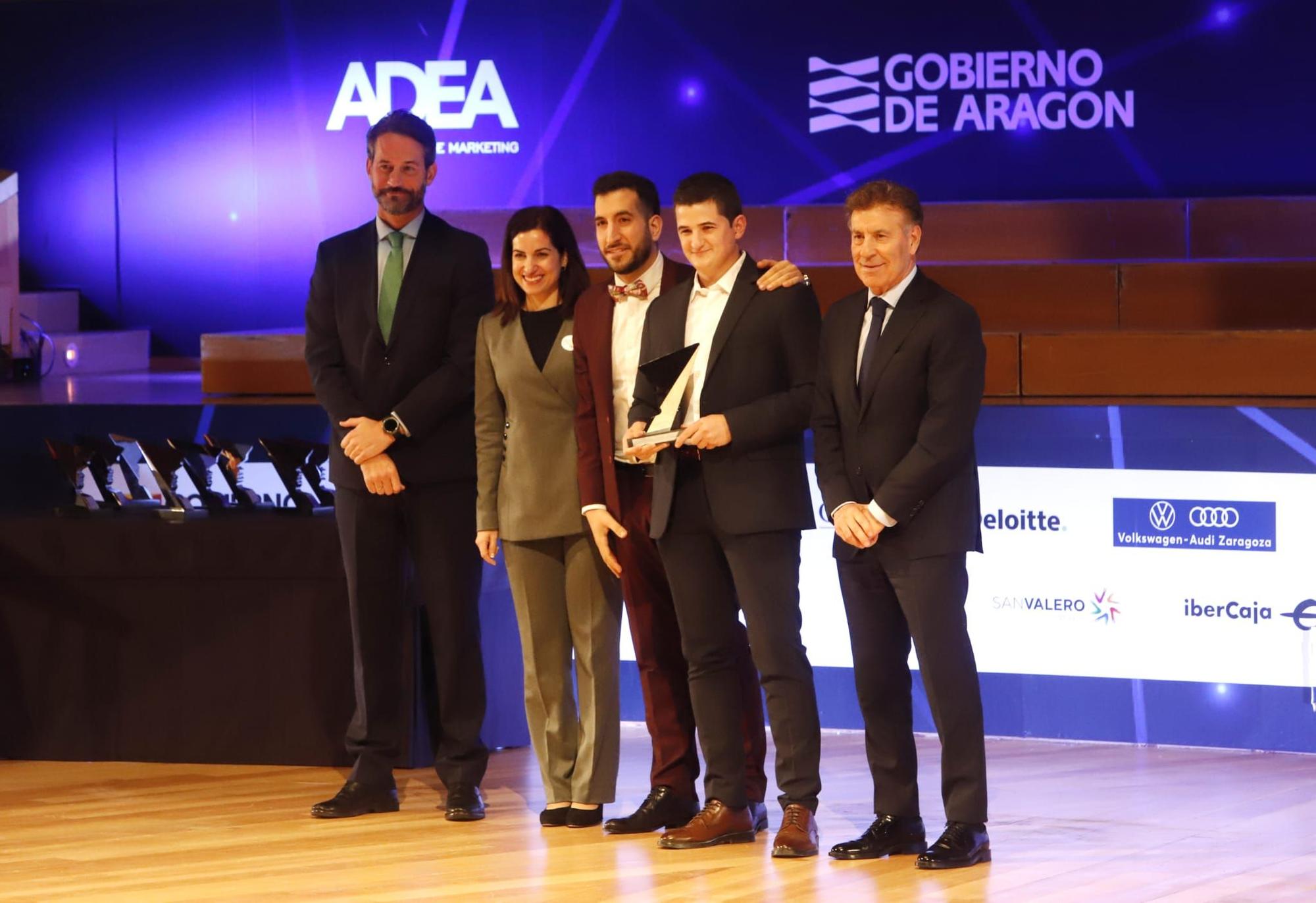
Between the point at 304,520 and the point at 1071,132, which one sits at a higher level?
the point at 1071,132

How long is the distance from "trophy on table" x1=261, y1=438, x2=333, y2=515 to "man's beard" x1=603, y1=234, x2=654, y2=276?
4.71 feet

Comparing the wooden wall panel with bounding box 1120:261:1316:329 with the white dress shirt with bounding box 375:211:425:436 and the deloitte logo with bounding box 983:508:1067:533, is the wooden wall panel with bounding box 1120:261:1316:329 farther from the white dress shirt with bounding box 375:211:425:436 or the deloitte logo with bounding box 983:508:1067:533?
the white dress shirt with bounding box 375:211:425:436

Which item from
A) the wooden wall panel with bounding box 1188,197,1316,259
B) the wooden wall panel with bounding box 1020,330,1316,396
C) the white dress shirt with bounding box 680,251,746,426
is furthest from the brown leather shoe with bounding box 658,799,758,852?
the wooden wall panel with bounding box 1188,197,1316,259

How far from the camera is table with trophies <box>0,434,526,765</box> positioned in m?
4.97

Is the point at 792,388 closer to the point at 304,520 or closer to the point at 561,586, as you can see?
the point at 561,586

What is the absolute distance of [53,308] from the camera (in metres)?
11.1

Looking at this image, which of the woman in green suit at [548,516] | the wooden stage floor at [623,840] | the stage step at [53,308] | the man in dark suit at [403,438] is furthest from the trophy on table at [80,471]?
the stage step at [53,308]

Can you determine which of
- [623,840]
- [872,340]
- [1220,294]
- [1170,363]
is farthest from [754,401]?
[1220,294]

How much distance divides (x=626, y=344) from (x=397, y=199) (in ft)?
2.48

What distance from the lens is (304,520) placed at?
4.98 metres

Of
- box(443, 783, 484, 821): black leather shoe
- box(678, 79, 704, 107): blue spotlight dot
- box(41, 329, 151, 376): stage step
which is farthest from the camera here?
box(41, 329, 151, 376): stage step

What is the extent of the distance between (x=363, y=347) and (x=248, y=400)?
4.74ft

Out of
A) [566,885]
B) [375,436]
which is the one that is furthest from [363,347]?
[566,885]

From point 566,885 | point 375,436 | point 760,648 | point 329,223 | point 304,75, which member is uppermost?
point 304,75
